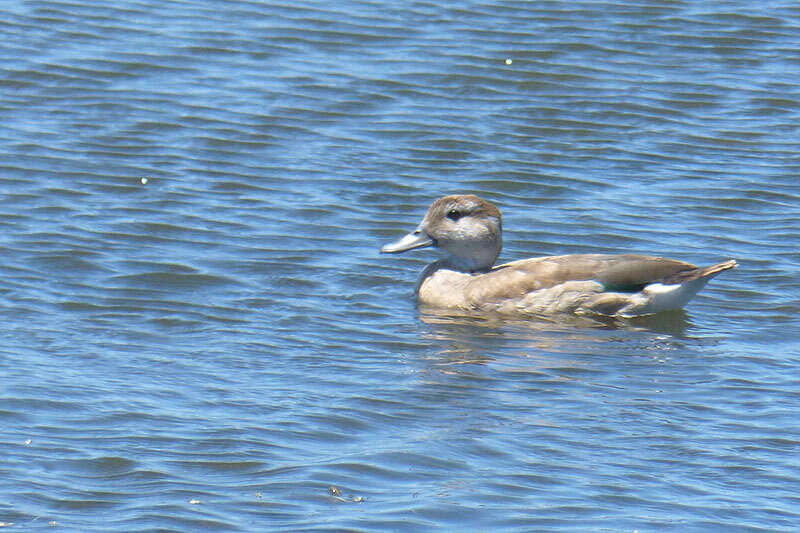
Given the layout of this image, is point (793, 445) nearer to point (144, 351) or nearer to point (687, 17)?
point (144, 351)

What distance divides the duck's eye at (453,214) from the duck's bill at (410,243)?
0.22 m

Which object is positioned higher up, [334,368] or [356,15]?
[356,15]

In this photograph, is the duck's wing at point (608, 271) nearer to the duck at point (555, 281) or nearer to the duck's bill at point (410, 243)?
the duck at point (555, 281)

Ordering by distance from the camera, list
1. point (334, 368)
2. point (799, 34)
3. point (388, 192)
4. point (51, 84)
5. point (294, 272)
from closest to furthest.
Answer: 1. point (334, 368)
2. point (294, 272)
3. point (388, 192)
4. point (51, 84)
5. point (799, 34)

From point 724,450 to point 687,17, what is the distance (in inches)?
432

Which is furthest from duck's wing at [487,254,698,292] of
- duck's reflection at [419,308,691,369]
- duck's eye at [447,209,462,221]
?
duck's eye at [447,209,462,221]

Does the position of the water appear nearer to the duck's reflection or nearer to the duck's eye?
the duck's reflection

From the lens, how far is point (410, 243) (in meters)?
10.9

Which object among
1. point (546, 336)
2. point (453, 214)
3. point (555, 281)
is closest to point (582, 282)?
point (555, 281)

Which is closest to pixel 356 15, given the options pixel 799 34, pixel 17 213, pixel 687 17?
pixel 687 17

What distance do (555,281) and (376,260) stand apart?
1604 millimetres

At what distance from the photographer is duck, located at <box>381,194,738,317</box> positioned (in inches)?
395

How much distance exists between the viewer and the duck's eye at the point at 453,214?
427 inches

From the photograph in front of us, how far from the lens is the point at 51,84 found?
14781 mm
